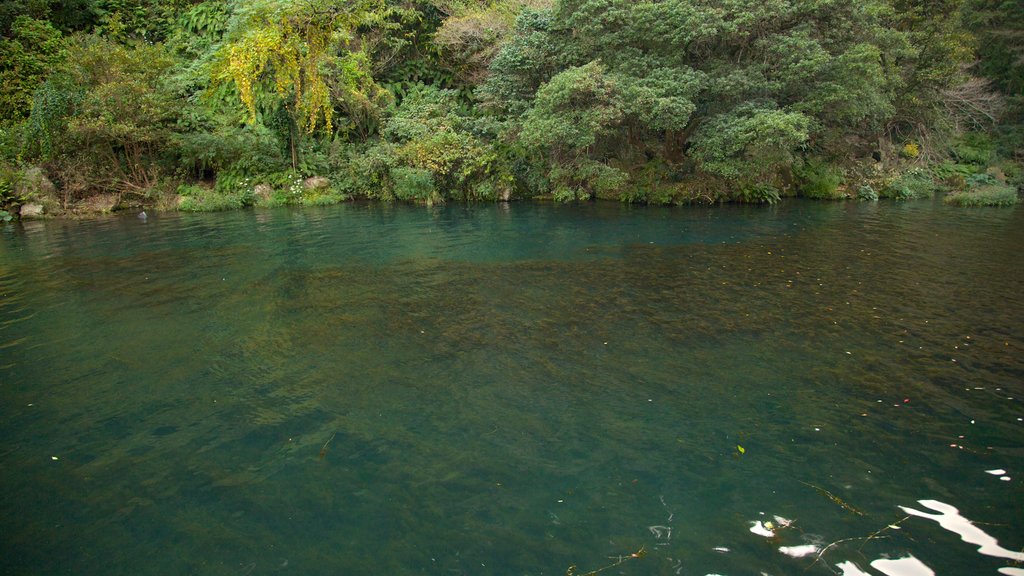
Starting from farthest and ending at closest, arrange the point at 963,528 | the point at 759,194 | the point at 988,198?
1. the point at 759,194
2. the point at 988,198
3. the point at 963,528

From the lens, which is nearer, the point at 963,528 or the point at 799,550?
the point at 799,550

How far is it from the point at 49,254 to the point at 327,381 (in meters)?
11.8

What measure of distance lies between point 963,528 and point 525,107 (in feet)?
66.7

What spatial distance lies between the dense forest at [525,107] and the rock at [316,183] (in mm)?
97

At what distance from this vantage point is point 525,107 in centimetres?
2194

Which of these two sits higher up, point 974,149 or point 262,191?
point 974,149

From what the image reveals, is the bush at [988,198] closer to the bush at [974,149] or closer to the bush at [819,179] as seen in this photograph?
the bush at [819,179]

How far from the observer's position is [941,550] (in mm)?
3338

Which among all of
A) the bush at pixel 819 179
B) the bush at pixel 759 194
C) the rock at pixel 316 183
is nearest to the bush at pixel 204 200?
the rock at pixel 316 183

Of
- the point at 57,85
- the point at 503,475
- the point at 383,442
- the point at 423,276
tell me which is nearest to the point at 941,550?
the point at 503,475

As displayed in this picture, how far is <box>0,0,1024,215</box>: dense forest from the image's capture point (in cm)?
1859

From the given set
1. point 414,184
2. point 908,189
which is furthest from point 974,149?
point 414,184

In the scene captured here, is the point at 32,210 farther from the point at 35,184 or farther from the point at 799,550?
the point at 799,550

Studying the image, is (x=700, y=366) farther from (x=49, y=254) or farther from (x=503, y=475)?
(x=49, y=254)
